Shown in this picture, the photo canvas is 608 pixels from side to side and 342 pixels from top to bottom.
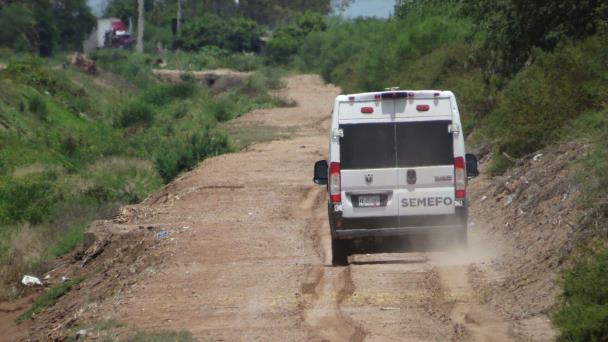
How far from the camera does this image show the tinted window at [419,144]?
1500cm

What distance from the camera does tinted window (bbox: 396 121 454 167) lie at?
15.0 meters

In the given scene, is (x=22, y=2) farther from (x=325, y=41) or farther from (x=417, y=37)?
(x=417, y=37)

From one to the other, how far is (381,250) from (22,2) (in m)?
95.7

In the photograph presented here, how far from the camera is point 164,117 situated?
52.5m

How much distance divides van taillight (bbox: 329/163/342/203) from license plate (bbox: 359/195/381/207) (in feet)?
0.99

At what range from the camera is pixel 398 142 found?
15008 mm

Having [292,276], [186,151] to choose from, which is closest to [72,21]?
[186,151]

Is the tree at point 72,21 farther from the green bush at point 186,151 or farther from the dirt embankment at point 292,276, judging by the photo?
the dirt embankment at point 292,276

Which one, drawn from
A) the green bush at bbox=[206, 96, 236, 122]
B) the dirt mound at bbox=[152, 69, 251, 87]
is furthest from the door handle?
the dirt mound at bbox=[152, 69, 251, 87]

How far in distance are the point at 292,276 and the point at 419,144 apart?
257cm

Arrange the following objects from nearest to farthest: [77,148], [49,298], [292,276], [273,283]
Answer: [273,283], [292,276], [49,298], [77,148]

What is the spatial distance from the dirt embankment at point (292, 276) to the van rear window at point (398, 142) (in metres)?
1.34

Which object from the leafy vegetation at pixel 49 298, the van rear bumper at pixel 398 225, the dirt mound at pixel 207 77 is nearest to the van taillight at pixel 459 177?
the van rear bumper at pixel 398 225

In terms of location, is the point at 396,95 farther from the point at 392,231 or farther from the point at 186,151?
the point at 186,151
